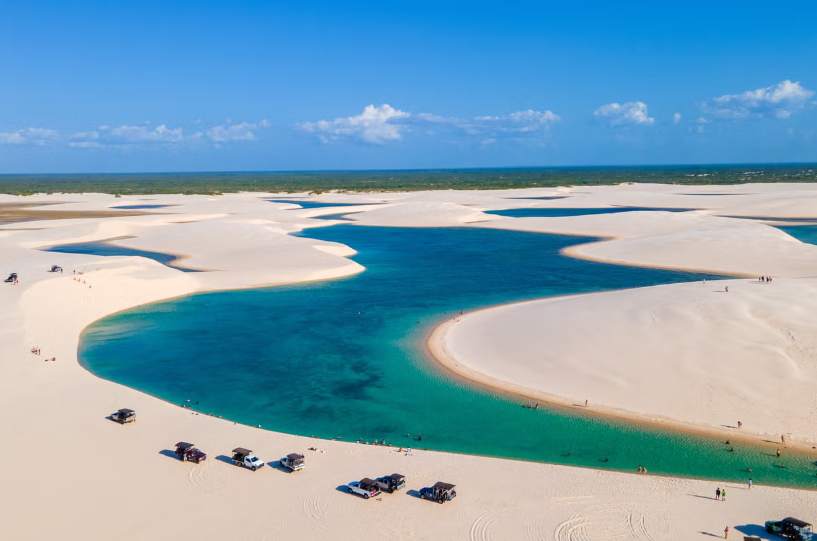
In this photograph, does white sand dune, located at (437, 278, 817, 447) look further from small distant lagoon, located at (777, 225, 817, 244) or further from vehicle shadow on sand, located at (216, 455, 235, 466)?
small distant lagoon, located at (777, 225, 817, 244)

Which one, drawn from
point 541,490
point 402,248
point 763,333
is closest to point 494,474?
point 541,490

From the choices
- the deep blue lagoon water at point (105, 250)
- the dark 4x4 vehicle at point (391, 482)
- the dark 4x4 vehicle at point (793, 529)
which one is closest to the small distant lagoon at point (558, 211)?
the deep blue lagoon water at point (105, 250)

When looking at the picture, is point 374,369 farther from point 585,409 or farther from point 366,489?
point 366,489

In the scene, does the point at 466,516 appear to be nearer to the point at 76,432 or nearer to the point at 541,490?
the point at 541,490

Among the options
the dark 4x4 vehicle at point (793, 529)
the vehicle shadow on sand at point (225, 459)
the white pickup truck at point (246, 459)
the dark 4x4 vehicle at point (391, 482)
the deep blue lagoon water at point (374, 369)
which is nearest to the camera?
the dark 4x4 vehicle at point (793, 529)

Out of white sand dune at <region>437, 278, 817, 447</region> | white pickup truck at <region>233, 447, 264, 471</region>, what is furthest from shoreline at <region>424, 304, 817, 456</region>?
white pickup truck at <region>233, 447, 264, 471</region>

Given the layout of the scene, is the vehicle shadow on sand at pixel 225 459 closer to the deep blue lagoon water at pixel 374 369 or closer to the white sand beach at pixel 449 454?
the white sand beach at pixel 449 454
